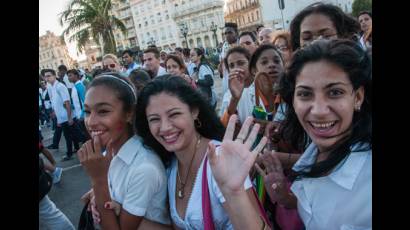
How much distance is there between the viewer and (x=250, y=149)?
5.29 feet

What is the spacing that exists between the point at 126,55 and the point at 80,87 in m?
1.36

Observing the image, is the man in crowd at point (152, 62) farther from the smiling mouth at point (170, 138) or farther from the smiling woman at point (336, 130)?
the smiling woman at point (336, 130)

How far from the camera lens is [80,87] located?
6.87 meters

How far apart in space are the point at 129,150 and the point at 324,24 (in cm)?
172

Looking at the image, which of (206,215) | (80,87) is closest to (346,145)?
(206,215)

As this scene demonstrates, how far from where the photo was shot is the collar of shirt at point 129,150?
6.09ft

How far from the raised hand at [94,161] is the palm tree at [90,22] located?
21.7 m

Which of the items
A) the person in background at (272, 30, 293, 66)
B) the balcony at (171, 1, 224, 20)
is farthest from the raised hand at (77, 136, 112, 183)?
the balcony at (171, 1, 224, 20)

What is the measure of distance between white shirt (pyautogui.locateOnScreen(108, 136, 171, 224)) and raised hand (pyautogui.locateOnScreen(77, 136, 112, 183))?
143 millimetres

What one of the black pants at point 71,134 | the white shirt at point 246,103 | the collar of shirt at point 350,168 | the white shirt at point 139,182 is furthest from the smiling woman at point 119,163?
the black pants at point 71,134

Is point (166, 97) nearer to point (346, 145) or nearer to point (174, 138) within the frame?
point (174, 138)

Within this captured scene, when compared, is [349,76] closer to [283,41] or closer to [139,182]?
[139,182]

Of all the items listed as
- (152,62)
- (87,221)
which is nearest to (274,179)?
(87,221)
